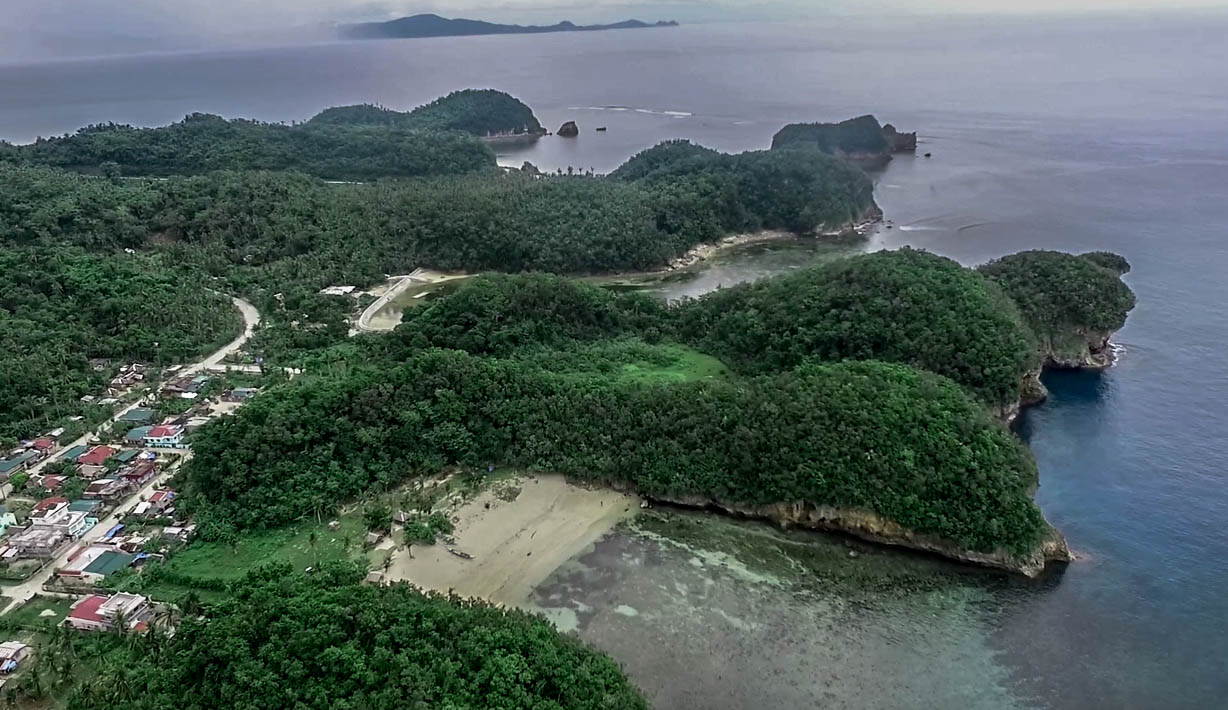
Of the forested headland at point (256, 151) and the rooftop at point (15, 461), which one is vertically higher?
the forested headland at point (256, 151)

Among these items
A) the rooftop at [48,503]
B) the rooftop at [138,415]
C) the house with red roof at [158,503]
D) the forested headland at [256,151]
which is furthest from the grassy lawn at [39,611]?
the forested headland at [256,151]

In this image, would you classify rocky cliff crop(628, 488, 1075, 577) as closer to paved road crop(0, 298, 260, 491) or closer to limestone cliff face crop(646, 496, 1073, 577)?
limestone cliff face crop(646, 496, 1073, 577)

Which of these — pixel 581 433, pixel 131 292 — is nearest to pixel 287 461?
pixel 581 433

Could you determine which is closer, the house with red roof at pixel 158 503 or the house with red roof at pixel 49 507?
the house with red roof at pixel 49 507

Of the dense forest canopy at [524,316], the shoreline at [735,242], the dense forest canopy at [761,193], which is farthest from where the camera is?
the dense forest canopy at [761,193]

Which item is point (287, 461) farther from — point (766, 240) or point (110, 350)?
point (766, 240)

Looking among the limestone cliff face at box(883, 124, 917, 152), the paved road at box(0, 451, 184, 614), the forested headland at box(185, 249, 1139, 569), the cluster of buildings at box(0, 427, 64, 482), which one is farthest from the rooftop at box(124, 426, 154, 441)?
the limestone cliff face at box(883, 124, 917, 152)

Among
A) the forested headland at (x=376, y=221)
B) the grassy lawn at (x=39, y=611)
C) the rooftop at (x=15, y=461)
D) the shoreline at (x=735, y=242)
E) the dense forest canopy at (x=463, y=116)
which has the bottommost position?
the grassy lawn at (x=39, y=611)

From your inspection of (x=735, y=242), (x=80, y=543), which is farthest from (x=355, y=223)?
(x=80, y=543)

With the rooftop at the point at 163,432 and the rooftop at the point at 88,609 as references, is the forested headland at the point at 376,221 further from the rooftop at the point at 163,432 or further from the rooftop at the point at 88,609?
the rooftop at the point at 88,609
